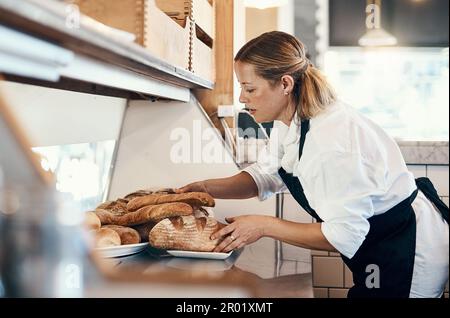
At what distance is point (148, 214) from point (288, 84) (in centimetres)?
37

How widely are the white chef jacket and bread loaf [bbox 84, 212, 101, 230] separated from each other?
1.30 ft

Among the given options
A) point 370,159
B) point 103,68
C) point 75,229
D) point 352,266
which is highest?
point 103,68

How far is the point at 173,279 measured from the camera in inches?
40.2

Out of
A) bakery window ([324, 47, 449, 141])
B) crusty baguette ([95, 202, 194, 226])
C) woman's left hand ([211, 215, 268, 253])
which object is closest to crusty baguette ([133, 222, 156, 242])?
crusty baguette ([95, 202, 194, 226])

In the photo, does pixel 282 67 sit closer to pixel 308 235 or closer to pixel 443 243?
pixel 308 235

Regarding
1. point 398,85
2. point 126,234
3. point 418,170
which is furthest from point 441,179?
point 126,234

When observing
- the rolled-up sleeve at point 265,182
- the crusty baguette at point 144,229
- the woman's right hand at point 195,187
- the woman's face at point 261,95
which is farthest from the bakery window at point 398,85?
the crusty baguette at point 144,229

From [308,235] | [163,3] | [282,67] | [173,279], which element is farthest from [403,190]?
[163,3]

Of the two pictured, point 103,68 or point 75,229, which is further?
point 75,229

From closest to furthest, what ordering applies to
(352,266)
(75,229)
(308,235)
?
(75,229)
(308,235)
(352,266)

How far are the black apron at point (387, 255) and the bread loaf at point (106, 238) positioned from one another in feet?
1.26

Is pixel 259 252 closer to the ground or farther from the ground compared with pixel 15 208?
closer to the ground

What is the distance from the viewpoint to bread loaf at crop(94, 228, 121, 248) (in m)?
1.03

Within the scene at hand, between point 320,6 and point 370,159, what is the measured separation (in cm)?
33
